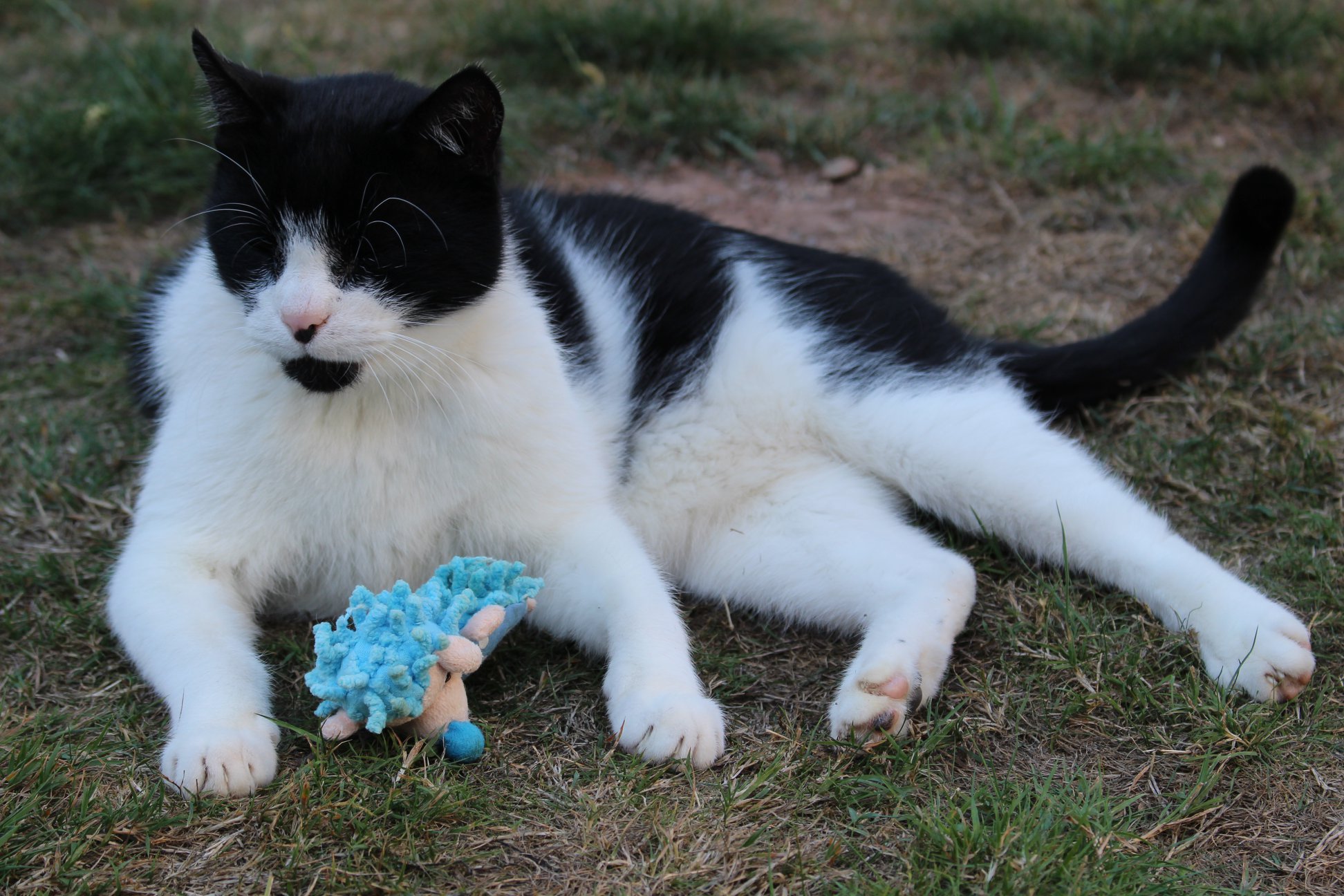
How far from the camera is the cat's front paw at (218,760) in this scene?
1752 mm

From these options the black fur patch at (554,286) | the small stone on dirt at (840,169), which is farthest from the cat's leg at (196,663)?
the small stone on dirt at (840,169)

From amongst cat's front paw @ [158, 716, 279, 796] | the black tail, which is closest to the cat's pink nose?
cat's front paw @ [158, 716, 279, 796]

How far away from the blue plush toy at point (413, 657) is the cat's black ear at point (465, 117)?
696 mm

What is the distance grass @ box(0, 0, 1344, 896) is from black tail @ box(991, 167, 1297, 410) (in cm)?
12

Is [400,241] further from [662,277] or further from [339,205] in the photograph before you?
[662,277]

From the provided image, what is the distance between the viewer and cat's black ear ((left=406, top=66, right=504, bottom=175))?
1815 mm

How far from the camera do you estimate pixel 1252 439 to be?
8.86 feet

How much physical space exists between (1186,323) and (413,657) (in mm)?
2016

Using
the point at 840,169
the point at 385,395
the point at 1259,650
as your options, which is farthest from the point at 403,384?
the point at 840,169

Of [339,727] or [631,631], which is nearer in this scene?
[339,727]

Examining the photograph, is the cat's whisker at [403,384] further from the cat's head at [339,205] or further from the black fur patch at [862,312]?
the black fur patch at [862,312]

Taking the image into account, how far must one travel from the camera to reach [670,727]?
1871mm

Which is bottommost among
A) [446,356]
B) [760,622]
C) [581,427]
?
[760,622]

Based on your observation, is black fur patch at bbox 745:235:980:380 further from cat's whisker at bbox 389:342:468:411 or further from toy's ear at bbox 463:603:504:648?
toy's ear at bbox 463:603:504:648
